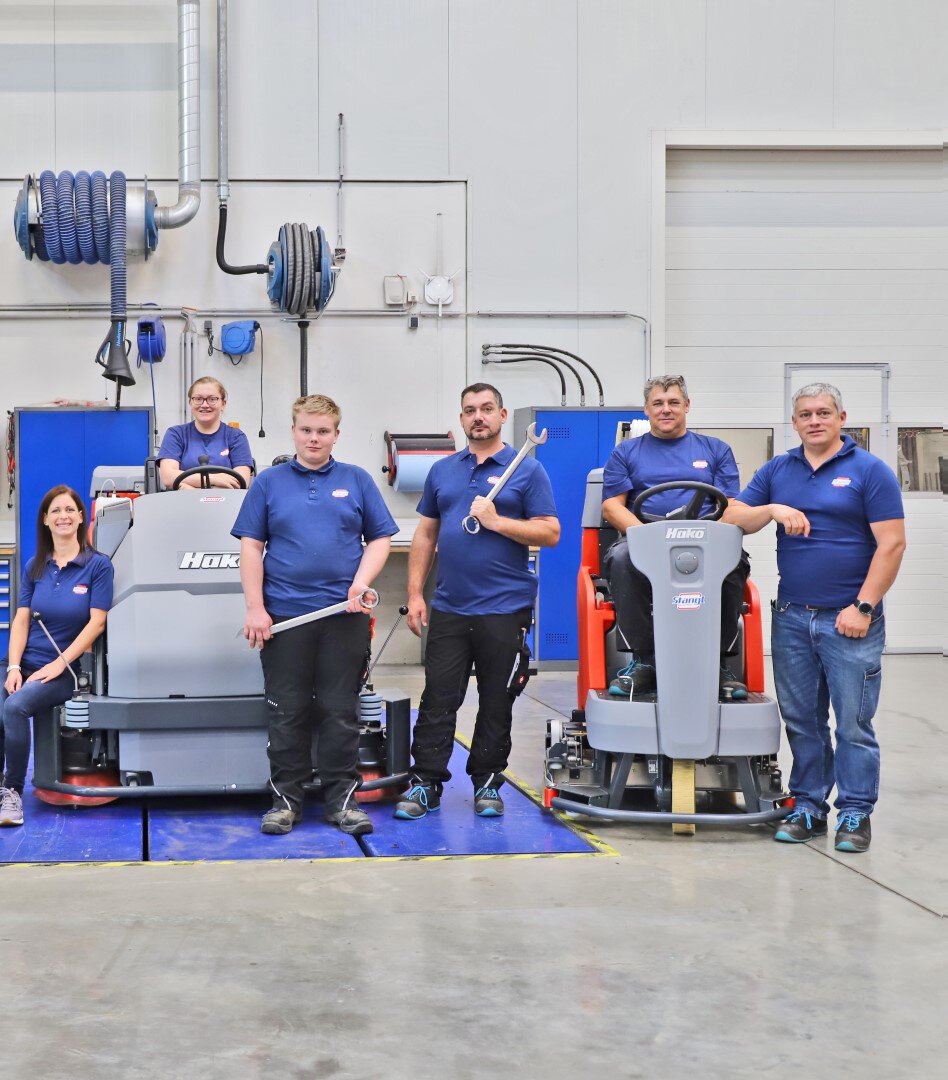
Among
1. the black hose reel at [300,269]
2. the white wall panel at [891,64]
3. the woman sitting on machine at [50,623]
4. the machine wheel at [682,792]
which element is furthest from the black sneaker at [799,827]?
the white wall panel at [891,64]

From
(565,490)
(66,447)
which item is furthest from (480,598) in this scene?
(66,447)

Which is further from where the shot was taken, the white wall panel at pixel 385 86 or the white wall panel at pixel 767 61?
the white wall panel at pixel 767 61

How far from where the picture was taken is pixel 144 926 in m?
3.31

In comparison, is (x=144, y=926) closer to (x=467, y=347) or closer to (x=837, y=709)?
(x=837, y=709)

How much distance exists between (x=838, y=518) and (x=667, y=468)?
2.47 feet

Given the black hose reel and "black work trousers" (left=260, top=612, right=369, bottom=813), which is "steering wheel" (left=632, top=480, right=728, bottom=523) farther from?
the black hose reel

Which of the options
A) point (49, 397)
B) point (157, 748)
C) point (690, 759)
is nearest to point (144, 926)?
point (157, 748)

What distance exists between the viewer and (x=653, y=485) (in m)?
4.65

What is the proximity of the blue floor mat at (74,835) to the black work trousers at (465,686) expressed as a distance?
1.07 meters

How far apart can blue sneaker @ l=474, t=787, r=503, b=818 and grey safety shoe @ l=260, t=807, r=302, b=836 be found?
2.25ft

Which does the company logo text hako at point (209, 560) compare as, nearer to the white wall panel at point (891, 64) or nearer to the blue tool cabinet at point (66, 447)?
the blue tool cabinet at point (66, 447)

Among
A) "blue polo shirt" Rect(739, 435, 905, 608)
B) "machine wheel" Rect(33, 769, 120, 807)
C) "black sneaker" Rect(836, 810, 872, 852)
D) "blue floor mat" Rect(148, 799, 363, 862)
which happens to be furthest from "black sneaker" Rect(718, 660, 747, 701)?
"machine wheel" Rect(33, 769, 120, 807)

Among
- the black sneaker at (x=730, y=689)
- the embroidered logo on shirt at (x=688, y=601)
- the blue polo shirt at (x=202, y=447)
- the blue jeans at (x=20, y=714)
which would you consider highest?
the blue polo shirt at (x=202, y=447)

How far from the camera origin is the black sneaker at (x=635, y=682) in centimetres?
445
